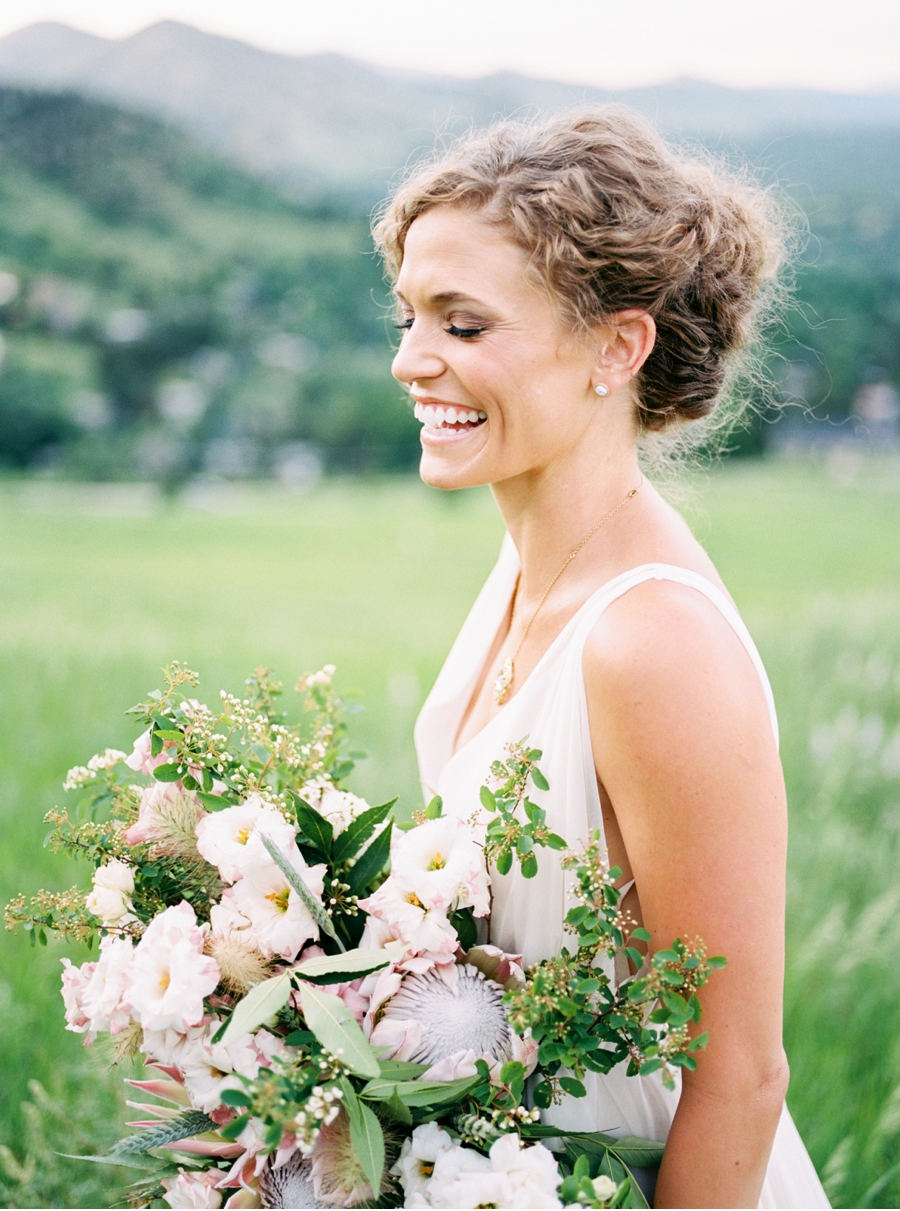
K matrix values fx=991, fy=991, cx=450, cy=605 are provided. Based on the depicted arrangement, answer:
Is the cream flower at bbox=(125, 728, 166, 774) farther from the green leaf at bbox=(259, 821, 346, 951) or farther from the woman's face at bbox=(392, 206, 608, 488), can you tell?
the woman's face at bbox=(392, 206, 608, 488)

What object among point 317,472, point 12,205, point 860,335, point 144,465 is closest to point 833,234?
point 860,335

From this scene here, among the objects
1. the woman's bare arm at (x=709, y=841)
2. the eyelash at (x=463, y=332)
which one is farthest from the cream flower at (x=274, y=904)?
the eyelash at (x=463, y=332)

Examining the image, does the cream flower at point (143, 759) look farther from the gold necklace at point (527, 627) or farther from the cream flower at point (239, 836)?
the gold necklace at point (527, 627)

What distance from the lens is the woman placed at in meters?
1.40

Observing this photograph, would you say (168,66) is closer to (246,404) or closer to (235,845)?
(246,404)

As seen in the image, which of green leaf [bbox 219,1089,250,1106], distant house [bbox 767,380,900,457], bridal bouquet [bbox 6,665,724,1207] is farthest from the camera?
distant house [bbox 767,380,900,457]

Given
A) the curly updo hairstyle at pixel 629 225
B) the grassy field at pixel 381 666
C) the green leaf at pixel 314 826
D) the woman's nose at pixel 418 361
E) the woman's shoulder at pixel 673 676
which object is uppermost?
the curly updo hairstyle at pixel 629 225

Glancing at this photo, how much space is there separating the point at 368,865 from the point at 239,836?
205 mm

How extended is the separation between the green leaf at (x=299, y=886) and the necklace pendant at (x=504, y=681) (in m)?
0.71

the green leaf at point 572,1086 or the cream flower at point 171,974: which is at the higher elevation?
the cream flower at point 171,974

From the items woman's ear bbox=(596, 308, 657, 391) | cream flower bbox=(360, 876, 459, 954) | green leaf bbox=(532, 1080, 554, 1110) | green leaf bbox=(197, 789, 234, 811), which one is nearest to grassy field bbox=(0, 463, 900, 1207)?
woman's ear bbox=(596, 308, 657, 391)

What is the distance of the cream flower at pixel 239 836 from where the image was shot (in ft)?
4.44

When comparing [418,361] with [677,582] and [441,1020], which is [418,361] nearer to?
[677,582]

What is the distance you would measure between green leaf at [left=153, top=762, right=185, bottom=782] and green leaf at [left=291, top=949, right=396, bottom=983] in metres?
0.34
